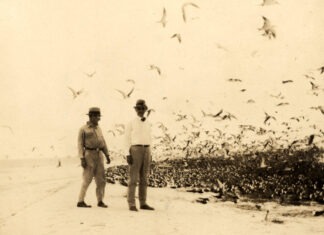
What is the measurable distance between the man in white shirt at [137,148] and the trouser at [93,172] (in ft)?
1.77

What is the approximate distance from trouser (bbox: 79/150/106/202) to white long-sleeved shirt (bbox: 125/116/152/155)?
55 cm

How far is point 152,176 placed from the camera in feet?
42.7

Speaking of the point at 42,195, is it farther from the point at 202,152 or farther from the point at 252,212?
the point at 202,152

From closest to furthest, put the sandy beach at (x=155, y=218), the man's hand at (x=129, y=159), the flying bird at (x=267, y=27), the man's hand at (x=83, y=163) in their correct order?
the sandy beach at (x=155, y=218) → the man's hand at (x=129, y=159) → the man's hand at (x=83, y=163) → the flying bird at (x=267, y=27)

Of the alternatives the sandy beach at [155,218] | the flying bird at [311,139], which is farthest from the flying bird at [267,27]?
the sandy beach at [155,218]

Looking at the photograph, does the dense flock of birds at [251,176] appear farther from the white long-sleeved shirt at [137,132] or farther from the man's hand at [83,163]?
the man's hand at [83,163]

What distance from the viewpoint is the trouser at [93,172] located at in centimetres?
809

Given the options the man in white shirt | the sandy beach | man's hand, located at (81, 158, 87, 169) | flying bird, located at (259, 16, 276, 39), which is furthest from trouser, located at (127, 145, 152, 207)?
flying bird, located at (259, 16, 276, 39)

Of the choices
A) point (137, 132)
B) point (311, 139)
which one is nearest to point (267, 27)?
point (311, 139)

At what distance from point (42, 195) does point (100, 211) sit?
2.94m

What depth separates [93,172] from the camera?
8.16 m

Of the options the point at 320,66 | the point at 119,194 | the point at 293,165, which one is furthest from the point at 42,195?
the point at 320,66

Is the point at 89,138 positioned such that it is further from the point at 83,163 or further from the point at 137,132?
the point at 137,132

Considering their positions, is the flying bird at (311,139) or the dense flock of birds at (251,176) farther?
the flying bird at (311,139)
